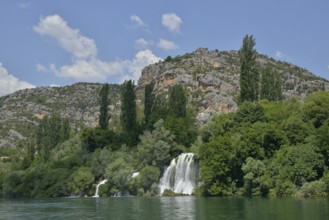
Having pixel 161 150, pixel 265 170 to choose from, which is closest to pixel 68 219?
pixel 265 170

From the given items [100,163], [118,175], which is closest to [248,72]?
[118,175]

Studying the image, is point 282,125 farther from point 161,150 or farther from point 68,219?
point 68,219

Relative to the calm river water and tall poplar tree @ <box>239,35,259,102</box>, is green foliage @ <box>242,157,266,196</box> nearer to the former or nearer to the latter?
the calm river water

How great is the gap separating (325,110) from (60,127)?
88.5 meters

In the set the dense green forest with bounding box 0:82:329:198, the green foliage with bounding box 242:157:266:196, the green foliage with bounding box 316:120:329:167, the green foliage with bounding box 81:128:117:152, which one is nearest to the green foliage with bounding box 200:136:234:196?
the dense green forest with bounding box 0:82:329:198

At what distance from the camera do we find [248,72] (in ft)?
339

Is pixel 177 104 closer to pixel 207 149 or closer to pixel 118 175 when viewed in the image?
pixel 118 175

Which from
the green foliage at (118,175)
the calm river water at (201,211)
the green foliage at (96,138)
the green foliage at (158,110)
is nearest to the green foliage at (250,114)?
the green foliage at (118,175)

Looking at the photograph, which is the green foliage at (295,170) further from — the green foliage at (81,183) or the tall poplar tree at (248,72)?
the green foliage at (81,183)

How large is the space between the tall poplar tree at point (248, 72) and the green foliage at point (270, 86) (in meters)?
4.42

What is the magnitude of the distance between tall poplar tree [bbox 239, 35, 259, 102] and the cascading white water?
69.1 feet

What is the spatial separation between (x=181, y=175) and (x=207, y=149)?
13.3 metres

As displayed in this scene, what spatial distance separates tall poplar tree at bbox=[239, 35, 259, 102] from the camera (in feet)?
334

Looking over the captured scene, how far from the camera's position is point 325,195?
5875 cm
